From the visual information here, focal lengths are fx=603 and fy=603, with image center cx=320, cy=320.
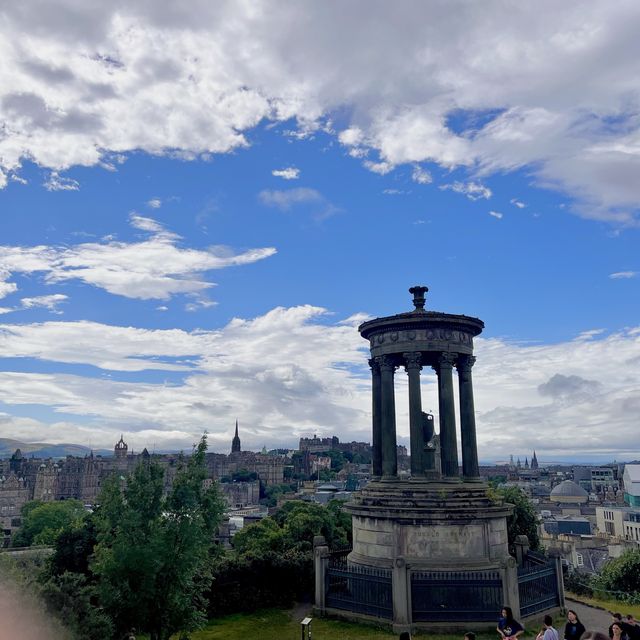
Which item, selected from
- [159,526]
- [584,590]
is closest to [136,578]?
[159,526]

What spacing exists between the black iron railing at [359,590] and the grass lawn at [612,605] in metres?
9.09

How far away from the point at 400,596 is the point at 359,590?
205 cm

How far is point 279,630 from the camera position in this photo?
22.3 metres

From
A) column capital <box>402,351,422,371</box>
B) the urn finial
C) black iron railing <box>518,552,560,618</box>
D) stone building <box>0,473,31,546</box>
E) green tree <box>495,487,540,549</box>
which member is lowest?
stone building <box>0,473,31,546</box>

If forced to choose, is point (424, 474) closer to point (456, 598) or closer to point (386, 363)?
point (386, 363)

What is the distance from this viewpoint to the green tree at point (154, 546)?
15789mm

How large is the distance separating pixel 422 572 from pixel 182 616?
9.10 meters

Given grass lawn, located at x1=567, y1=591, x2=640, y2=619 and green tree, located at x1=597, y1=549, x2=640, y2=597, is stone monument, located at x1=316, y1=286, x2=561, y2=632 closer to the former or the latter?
grass lawn, located at x1=567, y1=591, x2=640, y2=619

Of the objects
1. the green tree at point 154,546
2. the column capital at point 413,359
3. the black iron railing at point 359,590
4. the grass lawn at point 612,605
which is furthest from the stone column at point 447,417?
the green tree at point 154,546

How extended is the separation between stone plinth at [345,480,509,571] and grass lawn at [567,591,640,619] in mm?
5563

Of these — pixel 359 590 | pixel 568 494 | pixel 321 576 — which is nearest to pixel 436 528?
pixel 359 590

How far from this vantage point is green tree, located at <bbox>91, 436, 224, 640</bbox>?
51.8 feet

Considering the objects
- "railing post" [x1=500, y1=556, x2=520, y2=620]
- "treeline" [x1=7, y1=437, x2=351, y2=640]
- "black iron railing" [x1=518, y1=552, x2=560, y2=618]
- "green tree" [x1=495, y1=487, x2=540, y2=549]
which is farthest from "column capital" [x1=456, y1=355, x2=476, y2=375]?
"treeline" [x1=7, y1=437, x2=351, y2=640]

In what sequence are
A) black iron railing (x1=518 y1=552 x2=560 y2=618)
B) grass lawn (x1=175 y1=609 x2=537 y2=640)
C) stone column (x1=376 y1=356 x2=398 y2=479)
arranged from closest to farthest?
1. grass lawn (x1=175 y1=609 x2=537 y2=640)
2. black iron railing (x1=518 y1=552 x2=560 y2=618)
3. stone column (x1=376 y1=356 x2=398 y2=479)
